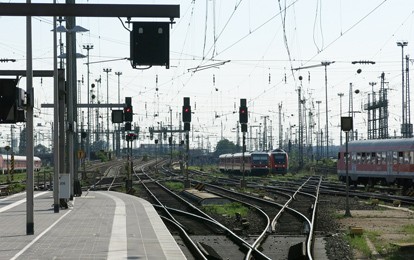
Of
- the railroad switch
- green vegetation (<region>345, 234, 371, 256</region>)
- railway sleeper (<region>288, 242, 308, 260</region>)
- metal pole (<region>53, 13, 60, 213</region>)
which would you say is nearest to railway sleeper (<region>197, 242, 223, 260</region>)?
railway sleeper (<region>288, 242, 308, 260</region>)

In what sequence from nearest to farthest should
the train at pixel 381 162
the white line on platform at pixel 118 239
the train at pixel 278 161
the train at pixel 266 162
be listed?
the white line on platform at pixel 118 239, the train at pixel 381 162, the train at pixel 266 162, the train at pixel 278 161

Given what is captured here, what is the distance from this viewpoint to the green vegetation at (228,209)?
3231cm

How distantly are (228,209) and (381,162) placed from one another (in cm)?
1982

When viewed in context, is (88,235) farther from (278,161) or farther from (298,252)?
(278,161)

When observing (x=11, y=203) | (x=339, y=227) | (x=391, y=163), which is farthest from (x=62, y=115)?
(x=391, y=163)

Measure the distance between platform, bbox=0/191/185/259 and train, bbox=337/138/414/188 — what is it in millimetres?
20709

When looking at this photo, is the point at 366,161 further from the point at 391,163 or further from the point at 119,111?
the point at 119,111

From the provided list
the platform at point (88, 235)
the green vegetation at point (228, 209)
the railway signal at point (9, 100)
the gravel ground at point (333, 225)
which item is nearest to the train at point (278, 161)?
the gravel ground at point (333, 225)

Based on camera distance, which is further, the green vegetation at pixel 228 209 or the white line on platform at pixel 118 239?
the green vegetation at pixel 228 209

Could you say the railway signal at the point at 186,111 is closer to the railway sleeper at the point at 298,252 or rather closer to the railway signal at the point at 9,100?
the railway signal at the point at 9,100

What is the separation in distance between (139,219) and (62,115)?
5.85 metres

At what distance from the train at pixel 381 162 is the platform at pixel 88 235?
67.9 ft

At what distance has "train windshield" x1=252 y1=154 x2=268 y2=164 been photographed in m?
84.4

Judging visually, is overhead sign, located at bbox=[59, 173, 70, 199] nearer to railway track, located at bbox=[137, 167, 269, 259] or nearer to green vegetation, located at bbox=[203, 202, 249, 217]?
railway track, located at bbox=[137, 167, 269, 259]
